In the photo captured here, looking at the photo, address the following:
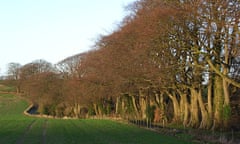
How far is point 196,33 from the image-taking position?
34.7 metres

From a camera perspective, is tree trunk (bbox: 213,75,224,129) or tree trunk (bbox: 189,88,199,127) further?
tree trunk (bbox: 189,88,199,127)

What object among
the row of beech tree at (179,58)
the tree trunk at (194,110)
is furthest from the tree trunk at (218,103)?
the tree trunk at (194,110)

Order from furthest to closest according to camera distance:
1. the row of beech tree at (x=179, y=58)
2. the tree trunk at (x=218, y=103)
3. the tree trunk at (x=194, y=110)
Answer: the tree trunk at (x=194, y=110), the tree trunk at (x=218, y=103), the row of beech tree at (x=179, y=58)

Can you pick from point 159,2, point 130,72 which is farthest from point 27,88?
point 159,2

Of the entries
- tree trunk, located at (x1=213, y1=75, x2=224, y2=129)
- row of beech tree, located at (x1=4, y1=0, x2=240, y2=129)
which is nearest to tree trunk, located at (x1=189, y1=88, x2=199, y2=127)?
row of beech tree, located at (x1=4, y1=0, x2=240, y2=129)

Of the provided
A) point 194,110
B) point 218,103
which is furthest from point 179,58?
point 194,110

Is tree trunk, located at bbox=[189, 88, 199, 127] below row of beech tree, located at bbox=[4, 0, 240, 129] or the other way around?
below

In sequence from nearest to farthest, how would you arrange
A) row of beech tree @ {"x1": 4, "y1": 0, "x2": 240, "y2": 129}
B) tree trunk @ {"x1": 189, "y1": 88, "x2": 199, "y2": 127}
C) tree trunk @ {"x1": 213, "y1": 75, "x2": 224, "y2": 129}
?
row of beech tree @ {"x1": 4, "y1": 0, "x2": 240, "y2": 129}
tree trunk @ {"x1": 213, "y1": 75, "x2": 224, "y2": 129}
tree trunk @ {"x1": 189, "y1": 88, "x2": 199, "y2": 127}

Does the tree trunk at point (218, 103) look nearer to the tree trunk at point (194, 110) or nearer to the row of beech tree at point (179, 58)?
the row of beech tree at point (179, 58)

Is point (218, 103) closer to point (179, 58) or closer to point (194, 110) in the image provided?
point (179, 58)

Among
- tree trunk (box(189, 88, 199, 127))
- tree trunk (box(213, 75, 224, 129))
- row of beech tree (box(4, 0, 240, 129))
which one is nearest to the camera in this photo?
row of beech tree (box(4, 0, 240, 129))

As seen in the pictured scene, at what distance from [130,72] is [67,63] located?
180ft

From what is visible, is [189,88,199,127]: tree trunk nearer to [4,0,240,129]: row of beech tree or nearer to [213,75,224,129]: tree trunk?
[4,0,240,129]: row of beech tree

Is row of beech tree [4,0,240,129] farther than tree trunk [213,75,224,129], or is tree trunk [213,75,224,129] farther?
tree trunk [213,75,224,129]
